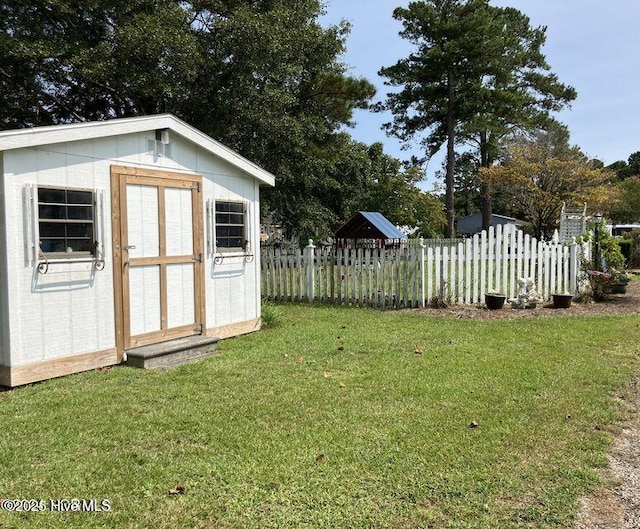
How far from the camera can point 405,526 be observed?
2.40 m

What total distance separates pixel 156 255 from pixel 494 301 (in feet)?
20.2

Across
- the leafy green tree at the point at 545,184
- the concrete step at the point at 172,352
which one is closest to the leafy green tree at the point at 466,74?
the leafy green tree at the point at 545,184

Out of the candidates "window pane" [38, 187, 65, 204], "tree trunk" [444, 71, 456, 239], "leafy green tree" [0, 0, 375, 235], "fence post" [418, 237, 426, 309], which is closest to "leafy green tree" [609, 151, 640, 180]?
"tree trunk" [444, 71, 456, 239]

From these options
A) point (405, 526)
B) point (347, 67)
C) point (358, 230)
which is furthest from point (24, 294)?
point (358, 230)

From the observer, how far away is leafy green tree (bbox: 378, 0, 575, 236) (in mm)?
19891

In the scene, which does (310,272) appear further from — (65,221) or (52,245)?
(52,245)

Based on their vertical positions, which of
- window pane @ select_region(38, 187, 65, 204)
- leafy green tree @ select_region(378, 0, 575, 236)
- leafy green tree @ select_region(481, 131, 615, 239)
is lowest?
window pane @ select_region(38, 187, 65, 204)

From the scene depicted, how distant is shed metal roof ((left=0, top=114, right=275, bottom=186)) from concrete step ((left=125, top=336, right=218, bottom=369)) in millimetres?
2451

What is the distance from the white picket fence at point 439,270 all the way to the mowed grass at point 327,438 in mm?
3489

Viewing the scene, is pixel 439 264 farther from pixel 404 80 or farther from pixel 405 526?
pixel 404 80

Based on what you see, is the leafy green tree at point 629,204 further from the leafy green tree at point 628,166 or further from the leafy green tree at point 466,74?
the leafy green tree at point 628,166

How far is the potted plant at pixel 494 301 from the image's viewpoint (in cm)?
894

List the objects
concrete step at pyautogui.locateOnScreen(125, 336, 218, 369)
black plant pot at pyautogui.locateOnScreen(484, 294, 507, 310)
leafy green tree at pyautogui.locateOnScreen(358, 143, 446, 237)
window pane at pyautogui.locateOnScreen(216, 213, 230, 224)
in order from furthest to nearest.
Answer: leafy green tree at pyautogui.locateOnScreen(358, 143, 446, 237) < black plant pot at pyautogui.locateOnScreen(484, 294, 507, 310) < window pane at pyautogui.locateOnScreen(216, 213, 230, 224) < concrete step at pyautogui.locateOnScreen(125, 336, 218, 369)

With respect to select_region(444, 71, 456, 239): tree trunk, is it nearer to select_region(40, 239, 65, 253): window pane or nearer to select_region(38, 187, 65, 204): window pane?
select_region(38, 187, 65, 204): window pane
